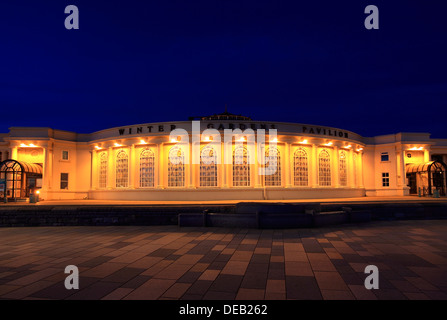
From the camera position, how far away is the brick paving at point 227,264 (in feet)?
17.8

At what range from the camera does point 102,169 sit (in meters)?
29.9

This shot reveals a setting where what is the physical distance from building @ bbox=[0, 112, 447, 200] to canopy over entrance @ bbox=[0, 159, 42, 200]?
0.11m

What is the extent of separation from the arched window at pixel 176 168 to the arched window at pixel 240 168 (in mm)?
4477

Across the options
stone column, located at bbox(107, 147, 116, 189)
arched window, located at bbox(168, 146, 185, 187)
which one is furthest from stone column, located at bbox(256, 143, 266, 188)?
stone column, located at bbox(107, 147, 116, 189)

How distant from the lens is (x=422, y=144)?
3366 centimetres

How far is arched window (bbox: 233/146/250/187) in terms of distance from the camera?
25875mm

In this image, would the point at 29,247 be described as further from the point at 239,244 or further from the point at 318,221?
the point at 318,221

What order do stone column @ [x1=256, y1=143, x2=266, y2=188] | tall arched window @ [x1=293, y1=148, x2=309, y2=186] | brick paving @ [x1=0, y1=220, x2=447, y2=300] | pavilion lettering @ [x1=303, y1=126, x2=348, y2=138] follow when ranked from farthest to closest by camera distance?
pavilion lettering @ [x1=303, y1=126, x2=348, y2=138] < tall arched window @ [x1=293, y1=148, x2=309, y2=186] < stone column @ [x1=256, y1=143, x2=266, y2=188] < brick paving @ [x1=0, y1=220, x2=447, y2=300]

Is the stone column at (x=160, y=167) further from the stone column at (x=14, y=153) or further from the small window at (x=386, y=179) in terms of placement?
the small window at (x=386, y=179)

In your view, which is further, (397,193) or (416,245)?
(397,193)

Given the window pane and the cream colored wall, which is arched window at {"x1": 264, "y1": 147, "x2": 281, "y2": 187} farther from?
the cream colored wall

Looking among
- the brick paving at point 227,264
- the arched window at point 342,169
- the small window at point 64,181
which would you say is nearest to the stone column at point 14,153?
the small window at point 64,181
